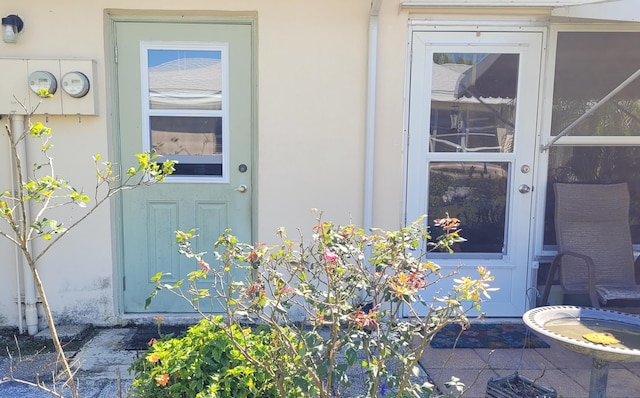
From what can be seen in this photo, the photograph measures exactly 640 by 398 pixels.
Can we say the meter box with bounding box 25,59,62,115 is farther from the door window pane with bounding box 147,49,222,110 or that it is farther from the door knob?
the door knob

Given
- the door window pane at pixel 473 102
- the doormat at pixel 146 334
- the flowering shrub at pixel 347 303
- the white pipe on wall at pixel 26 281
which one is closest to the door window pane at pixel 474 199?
the door window pane at pixel 473 102

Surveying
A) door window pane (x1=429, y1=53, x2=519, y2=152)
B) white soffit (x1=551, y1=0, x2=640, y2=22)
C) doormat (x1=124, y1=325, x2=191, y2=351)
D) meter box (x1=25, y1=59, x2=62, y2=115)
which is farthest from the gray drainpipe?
meter box (x1=25, y1=59, x2=62, y2=115)

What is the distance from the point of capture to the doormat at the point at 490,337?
10.5 ft

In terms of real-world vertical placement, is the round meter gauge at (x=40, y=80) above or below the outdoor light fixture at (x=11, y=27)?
below

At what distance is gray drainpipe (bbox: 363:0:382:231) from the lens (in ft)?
10.7

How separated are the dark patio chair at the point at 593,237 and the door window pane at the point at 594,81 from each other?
1.48 ft

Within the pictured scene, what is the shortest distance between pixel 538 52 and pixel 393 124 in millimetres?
1166

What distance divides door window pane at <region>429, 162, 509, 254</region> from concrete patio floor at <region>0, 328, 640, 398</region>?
85cm

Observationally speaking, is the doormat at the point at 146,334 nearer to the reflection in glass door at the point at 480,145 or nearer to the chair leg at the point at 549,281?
the reflection in glass door at the point at 480,145

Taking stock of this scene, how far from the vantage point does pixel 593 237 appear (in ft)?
11.5

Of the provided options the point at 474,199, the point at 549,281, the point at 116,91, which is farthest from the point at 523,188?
the point at 116,91

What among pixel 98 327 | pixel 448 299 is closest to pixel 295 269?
pixel 448 299

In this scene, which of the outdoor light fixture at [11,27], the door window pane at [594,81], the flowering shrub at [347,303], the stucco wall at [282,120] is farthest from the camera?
the door window pane at [594,81]

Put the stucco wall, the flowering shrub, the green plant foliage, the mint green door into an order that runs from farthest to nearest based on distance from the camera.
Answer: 1. the mint green door
2. the stucco wall
3. the green plant foliage
4. the flowering shrub
